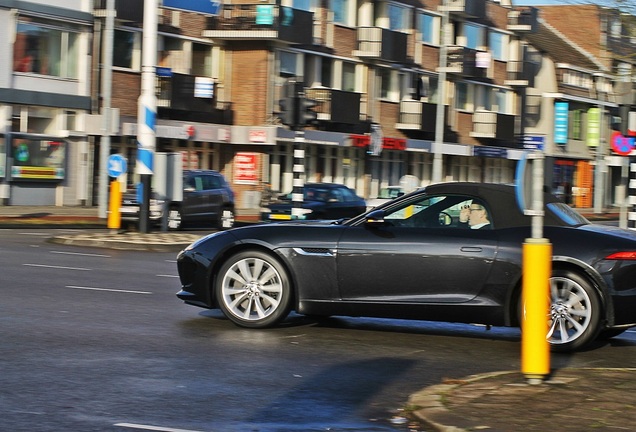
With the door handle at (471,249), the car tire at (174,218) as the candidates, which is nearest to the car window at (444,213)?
the door handle at (471,249)

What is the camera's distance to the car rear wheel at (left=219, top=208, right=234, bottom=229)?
31.0m

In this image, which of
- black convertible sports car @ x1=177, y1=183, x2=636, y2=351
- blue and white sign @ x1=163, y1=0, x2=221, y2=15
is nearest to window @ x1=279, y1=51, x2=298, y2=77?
blue and white sign @ x1=163, y1=0, x2=221, y2=15

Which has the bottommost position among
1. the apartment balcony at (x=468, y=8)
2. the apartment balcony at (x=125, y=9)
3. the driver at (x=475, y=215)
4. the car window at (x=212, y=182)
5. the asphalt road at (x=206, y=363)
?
the asphalt road at (x=206, y=363)

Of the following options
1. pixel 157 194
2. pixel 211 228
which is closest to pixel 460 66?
pixel 211 228

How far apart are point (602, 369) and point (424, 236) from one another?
208cm

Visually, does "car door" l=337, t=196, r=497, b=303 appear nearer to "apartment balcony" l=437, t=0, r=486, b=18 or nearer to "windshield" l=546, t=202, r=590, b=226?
"windshield" l=546, t=202, r=590, b=226

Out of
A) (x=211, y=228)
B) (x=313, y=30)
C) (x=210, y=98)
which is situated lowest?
(x=211, y=228)

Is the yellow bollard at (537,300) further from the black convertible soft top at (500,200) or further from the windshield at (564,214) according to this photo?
the windshield at (564,214)

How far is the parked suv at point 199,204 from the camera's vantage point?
1138 inches

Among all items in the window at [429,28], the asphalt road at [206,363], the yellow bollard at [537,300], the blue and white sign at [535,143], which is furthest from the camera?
the window at [429,28]

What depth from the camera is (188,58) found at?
4428cm

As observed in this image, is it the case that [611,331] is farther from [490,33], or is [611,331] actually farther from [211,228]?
[490,33]

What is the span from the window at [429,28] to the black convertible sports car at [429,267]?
4681 centimetres

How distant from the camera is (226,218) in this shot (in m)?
31.0
